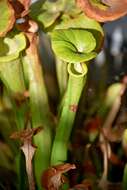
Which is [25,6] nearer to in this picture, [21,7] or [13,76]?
[21,7]

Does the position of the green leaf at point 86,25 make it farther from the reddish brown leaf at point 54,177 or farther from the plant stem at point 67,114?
the reddish brown leaf at point 54,177

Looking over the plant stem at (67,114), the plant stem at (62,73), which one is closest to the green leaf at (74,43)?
the plant stem at (67,114)

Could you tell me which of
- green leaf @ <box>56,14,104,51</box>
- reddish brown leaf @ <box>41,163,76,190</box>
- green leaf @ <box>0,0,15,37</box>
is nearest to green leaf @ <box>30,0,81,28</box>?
green leaf @ <box>56,14,104,51</box>

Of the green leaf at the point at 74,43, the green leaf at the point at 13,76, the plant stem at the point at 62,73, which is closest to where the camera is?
the green leaf at the point at 74,43

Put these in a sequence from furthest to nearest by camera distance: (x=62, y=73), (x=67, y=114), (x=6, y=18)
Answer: (x=62, y=73), (x=67, y=114), (x=6, y=18)

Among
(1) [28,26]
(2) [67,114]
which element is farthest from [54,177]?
(1) [28,26]

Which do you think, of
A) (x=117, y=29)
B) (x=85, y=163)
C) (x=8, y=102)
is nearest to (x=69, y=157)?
(x=85, y=163)

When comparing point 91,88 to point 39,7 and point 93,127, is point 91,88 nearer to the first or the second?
point 93,127
